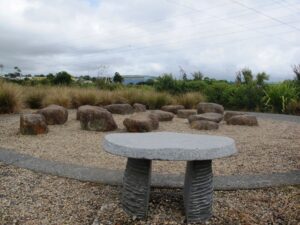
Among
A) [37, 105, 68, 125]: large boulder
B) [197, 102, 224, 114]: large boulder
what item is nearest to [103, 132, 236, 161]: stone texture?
[37, 105, 68, 125]: large boulder

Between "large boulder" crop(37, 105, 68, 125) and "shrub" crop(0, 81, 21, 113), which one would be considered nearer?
"large boulder" crop(37, 105, 68, 125)

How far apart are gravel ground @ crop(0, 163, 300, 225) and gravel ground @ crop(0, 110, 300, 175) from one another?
72 centimetres

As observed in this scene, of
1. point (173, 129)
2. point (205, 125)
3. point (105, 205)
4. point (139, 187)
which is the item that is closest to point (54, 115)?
point (173, 129)

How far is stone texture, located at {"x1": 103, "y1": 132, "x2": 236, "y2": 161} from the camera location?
8.64ft

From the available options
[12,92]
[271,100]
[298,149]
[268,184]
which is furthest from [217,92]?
[268,184]

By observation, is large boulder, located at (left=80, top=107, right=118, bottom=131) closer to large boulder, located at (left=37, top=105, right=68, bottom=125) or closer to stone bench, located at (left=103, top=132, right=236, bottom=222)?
large boulder, located at (left=37, top=105, right=68, bottom=125)

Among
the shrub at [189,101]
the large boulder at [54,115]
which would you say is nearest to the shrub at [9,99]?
the large boulder at [54,115]

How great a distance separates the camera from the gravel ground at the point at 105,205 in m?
2.89

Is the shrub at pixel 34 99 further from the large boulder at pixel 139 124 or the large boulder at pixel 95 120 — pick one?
the large boulder at pixel 139 124

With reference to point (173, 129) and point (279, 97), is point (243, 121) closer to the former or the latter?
point (173, 129)

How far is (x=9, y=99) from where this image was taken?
862 cm

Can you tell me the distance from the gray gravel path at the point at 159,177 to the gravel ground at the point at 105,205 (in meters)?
0.09

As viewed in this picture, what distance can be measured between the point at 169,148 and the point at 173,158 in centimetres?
7

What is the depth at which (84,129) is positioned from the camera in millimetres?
6738
